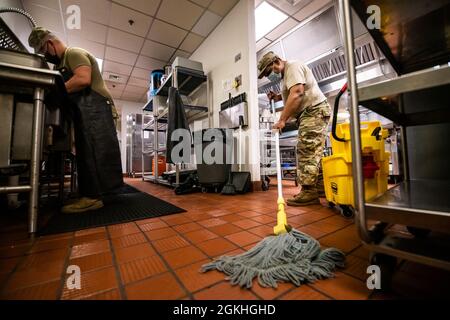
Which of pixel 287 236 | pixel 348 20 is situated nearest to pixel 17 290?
pixel 287 236

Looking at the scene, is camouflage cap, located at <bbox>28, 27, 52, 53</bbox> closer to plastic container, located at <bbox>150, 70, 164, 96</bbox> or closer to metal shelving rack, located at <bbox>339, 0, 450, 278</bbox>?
metal shelving rack, located at <bbox>339, 0, 450, 278</bbox>

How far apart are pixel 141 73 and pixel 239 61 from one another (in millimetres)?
2960

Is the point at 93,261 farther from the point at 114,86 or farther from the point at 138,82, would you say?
the point at 114,86

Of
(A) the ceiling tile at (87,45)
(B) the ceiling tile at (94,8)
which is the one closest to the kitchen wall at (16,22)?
(B) the ceiling tile at (94,8)

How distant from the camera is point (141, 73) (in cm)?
451

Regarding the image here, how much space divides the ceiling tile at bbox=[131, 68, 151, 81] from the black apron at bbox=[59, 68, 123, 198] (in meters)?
3.16

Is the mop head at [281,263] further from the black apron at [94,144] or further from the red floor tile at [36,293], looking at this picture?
the black apron at [94,144]

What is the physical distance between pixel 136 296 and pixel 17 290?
36cm

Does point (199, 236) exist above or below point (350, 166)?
below

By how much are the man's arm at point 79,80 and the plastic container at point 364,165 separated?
1798 mm

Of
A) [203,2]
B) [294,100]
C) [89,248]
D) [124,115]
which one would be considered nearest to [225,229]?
[89,248]

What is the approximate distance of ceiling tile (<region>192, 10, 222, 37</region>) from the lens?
282cm

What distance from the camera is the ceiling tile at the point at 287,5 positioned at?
2.54 metres

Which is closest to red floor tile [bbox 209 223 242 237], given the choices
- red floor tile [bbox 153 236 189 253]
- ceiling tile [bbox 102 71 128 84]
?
red floor tile [bbox 153 236 189 253]
